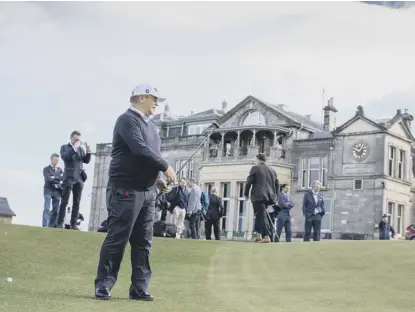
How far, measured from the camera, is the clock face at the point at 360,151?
47938 millimetres

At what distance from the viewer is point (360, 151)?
158 ft

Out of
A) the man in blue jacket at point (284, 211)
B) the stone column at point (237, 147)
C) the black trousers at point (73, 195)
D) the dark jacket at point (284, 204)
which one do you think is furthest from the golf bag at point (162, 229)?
the stone column at point (237, 147)

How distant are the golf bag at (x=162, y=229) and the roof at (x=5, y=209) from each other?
174 ft

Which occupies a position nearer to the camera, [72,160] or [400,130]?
[72,160]

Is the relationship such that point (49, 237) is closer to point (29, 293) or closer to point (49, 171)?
point (49, 171)

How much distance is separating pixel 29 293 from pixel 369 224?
4065cm

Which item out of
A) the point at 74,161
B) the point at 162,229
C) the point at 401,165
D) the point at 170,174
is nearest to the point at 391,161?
the point at 401,165

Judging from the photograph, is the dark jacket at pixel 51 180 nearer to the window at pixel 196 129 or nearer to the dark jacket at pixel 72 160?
the dark jacket at pixel 72 160

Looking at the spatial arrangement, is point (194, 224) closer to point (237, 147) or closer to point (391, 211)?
point (391, 211)

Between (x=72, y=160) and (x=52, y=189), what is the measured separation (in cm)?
246

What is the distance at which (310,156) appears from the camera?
5094 cm

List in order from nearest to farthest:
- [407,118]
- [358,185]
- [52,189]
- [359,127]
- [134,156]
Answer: [134,156] < [52,189] < [358,185] < [359,127] < [407,118]

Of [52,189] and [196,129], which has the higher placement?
[196,129]

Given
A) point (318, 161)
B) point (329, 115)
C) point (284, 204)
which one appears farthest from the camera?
point (329, 115)
